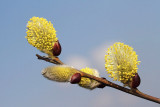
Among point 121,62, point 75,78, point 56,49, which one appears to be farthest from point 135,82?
point 56,49

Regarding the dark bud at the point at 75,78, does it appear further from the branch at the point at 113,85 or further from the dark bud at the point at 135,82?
the dark bud at the point at 135,82

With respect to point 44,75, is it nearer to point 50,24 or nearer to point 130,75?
point 50,24

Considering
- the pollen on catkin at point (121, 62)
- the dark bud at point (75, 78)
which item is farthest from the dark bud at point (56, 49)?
the pollen on catkin at point (121, 62)

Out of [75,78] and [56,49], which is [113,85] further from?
[56,49]

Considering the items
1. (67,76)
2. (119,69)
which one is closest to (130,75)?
(119,69)

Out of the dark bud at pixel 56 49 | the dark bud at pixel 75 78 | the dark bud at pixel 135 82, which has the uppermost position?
the dark bud at pixel 56 49
